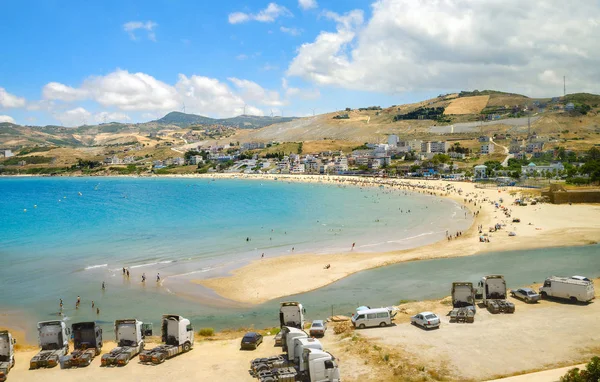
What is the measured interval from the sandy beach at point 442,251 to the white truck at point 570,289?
479 inches

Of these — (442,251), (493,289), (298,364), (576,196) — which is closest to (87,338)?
(298,364)

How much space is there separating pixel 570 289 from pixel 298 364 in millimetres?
14324

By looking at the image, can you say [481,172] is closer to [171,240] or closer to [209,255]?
[171,240]

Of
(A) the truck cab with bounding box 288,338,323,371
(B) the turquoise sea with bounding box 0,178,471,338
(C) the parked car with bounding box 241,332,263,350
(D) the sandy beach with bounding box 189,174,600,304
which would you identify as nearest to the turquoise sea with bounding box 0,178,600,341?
(B) the turquoise sea with bounding box 0,178,471,338

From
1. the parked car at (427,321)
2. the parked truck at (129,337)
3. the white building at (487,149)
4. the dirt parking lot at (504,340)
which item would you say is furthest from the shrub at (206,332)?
the white building at (487,149)

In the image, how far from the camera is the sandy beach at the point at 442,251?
28.0m

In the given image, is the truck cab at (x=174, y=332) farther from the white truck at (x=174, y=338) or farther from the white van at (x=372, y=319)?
the white van at (x=372, y=319)

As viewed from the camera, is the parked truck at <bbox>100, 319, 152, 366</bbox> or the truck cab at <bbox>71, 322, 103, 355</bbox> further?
the truck cab at <bbox>71, 322, 103, 355</bbox>

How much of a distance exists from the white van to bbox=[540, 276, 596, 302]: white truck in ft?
28.6

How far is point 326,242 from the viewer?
41938 millimetres

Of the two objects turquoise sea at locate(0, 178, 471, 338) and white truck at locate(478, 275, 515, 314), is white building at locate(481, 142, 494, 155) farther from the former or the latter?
white truck at locate(478, 275, 515, 314)

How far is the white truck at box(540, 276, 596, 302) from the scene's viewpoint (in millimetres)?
20328

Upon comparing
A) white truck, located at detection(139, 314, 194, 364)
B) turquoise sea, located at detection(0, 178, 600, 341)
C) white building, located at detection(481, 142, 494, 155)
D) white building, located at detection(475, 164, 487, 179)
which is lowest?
turquoise sea, located at detection(0, 178, 600, 341)

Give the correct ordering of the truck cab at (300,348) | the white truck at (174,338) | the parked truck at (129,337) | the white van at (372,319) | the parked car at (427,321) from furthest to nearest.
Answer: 1. the white van at (372,319)
2. the parked car at (427,321)
3. the parked truck at (129,337)
4. the white truck at (174,338)
5. the truck cab at (300,348)
